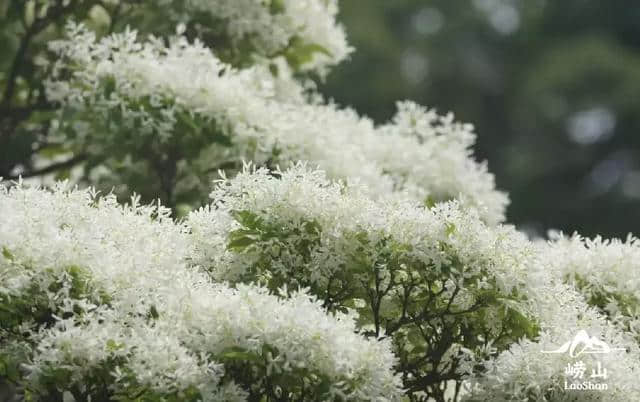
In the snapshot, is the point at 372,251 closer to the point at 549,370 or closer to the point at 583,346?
the point at 549,370

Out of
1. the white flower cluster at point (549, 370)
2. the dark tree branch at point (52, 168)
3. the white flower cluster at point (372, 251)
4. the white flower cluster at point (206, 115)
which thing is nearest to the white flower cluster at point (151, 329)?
the white flower cluster at point (372, 251)

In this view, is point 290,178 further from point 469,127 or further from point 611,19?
point 611,19

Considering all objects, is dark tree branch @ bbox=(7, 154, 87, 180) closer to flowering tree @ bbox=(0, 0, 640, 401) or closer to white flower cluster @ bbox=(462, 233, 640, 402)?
flowering tree @ bbox=(0, 0, 640, 401)

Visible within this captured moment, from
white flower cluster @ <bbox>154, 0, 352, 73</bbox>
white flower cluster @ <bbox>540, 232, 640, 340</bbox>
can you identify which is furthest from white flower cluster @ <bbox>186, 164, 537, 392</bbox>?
white flower cluster @ <bbox>154, 0, 352, 73</bbox>

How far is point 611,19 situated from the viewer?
1266 inches

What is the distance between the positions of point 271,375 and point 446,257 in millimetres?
1256

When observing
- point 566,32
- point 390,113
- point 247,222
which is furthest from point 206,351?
point 566,32

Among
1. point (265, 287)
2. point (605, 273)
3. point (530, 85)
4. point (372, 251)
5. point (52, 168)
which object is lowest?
point (265, 287)

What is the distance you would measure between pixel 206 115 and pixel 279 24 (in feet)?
5.20

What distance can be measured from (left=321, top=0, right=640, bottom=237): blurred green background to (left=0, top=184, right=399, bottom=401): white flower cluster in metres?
20.7

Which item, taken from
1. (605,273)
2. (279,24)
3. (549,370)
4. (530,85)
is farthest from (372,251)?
(530,85)

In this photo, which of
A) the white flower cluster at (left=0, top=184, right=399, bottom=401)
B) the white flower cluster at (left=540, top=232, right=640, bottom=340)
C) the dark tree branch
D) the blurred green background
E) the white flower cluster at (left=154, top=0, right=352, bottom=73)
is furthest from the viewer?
the blurred green background

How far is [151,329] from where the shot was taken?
678 cm

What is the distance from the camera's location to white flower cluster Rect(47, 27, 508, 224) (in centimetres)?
996
